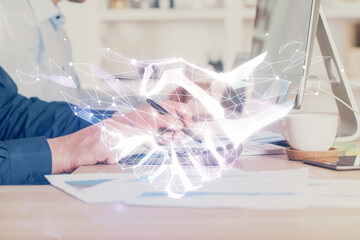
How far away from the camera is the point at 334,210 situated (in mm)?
547

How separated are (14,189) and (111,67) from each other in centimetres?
250

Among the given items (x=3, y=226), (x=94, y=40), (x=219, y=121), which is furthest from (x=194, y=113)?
(x=94, y=40)

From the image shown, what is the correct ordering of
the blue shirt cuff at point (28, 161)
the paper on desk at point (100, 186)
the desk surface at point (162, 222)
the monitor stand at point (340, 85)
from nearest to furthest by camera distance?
the desk surface at point (162, 222) < the paper on desk at point (100, 186) < the blue shirt cuff at point (28, 161) < the monitor stand at point (340, 85)

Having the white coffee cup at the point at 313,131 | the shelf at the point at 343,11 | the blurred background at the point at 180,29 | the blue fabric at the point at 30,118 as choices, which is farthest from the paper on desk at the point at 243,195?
the shelf at the point at 343,11

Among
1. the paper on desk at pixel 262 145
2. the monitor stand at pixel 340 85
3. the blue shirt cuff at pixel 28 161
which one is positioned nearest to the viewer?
the blue shirt cuff at pixel 28 161

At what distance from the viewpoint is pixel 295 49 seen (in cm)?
98

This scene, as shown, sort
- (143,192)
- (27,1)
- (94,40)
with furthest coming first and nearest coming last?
(94,40)
(27,1)
(143,192)

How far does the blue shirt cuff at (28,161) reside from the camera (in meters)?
0.88

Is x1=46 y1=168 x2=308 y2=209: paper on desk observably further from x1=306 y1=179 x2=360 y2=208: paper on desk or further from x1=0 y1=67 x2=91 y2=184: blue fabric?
x1=0 y1=67 x2=91 y2=184: blue fabric

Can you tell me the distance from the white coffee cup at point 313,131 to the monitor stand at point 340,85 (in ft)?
0.76

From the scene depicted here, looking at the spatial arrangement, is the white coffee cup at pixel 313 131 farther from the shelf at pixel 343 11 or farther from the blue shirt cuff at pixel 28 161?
the shelf at pixel 343 11

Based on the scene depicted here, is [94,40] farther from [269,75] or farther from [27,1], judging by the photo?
[269,75]

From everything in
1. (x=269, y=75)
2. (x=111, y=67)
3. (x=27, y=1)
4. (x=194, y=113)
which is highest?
(x=27, y=1)

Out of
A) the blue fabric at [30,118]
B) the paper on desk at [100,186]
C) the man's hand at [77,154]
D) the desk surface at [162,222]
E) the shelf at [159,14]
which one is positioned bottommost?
the blue fabric at [30,118]
